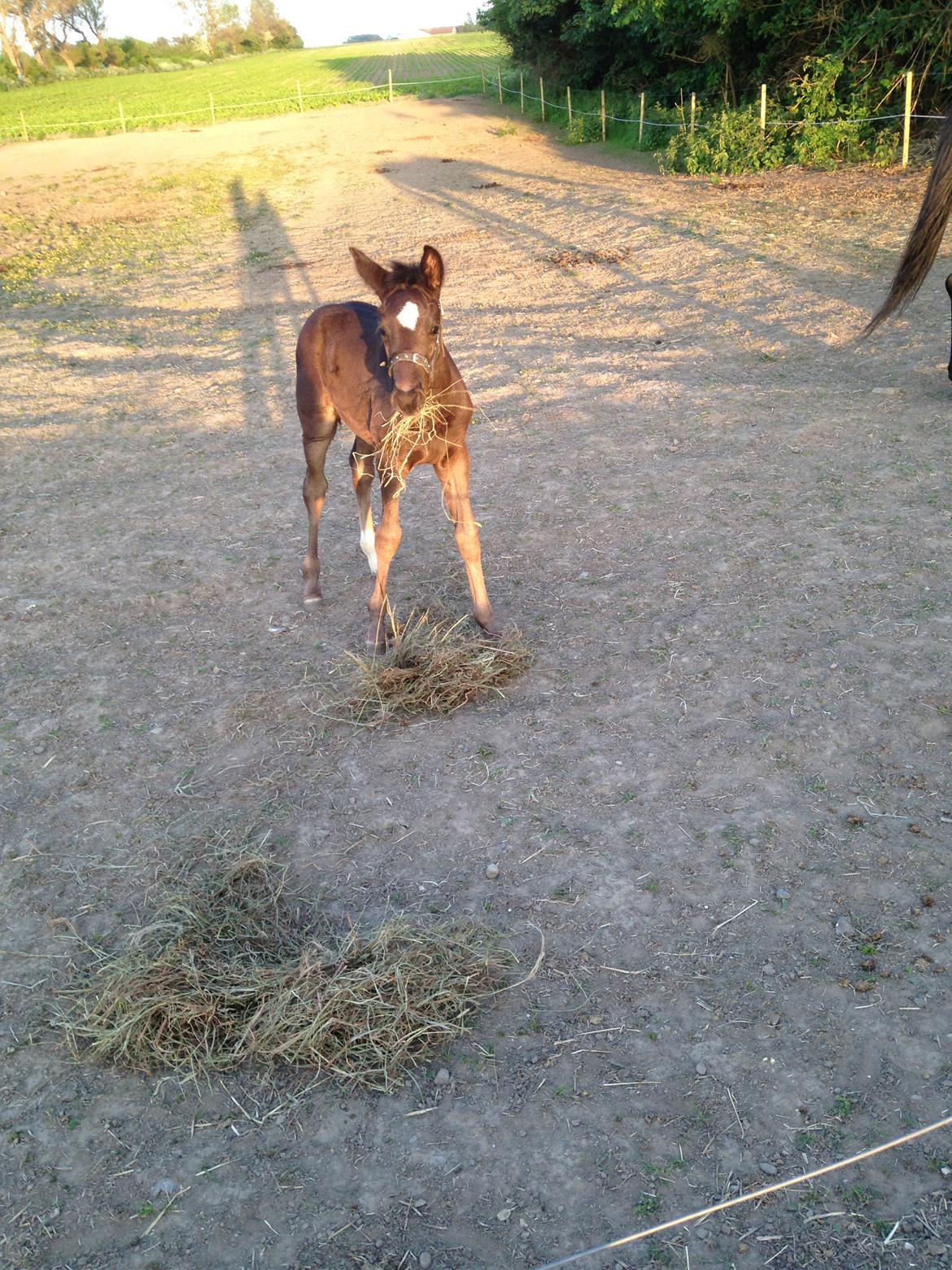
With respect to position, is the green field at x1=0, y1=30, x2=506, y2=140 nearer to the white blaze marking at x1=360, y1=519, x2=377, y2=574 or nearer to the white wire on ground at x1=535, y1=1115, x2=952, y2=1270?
the white blaze marking at x1=360, y1=519, x2=377, y2=574

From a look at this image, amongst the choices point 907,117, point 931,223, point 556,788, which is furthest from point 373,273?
point 907,117

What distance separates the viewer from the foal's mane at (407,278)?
14.6 feet

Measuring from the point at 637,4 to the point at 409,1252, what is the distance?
2114 centimetres

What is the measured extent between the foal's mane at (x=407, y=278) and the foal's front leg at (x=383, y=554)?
0.98 m

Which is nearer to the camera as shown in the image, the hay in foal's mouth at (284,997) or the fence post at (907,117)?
the hay in foal's mouth at (284,997)

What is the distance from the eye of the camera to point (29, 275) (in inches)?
640

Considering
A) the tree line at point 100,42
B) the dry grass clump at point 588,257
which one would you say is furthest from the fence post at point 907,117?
the tree line at point 100,42

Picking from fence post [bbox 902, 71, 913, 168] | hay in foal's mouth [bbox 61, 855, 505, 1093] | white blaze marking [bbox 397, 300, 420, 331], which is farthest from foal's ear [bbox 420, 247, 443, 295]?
fence post [bbox 902, 71, 913, 168]

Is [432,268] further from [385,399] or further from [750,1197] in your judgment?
[750,1197]

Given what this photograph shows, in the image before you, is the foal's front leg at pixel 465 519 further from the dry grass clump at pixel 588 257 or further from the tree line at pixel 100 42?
the tree line at pixel 100 42

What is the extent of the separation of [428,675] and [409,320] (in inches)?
68.3

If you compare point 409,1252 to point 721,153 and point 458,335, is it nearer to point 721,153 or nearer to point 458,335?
point 458,335

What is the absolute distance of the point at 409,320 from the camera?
4.36m

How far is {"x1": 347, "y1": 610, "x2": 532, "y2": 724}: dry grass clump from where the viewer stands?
481 cm
